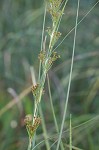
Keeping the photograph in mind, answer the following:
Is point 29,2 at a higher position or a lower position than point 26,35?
higher

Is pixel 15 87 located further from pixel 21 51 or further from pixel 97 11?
pixel 97 11

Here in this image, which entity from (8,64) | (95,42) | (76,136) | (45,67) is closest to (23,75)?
(8,64)

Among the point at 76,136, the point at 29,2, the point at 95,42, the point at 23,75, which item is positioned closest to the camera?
the point at 76,136

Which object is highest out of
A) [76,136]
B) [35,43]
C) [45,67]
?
[35,43]

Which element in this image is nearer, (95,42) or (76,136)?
(76,136)

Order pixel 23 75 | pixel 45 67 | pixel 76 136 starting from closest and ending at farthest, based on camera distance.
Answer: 1. pixel 45 67
2. pixel 76 136
3. pixel 23 75

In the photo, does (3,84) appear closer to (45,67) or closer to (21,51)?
(21,51)
